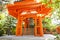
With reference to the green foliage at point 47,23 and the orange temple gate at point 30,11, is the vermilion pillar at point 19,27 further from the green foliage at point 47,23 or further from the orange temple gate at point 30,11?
the green foliage at point 47,23

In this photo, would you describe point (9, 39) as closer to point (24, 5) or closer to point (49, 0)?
point (24, 5)

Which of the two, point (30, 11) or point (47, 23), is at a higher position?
point (30, 11)

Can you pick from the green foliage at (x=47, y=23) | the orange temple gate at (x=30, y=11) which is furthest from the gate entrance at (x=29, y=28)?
the green foliage at (x=47, y=23)

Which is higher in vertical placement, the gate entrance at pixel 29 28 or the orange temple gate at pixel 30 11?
the orange temple gate at pixel 30 11

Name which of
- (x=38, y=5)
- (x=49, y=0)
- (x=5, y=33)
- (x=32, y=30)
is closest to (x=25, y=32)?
(x=32, y=30)

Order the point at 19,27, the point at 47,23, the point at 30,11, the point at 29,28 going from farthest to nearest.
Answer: the point at 47,23
the point at 29,28
the point at 19,27
the point at 30,11

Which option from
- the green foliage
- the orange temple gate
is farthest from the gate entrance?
the green foliage

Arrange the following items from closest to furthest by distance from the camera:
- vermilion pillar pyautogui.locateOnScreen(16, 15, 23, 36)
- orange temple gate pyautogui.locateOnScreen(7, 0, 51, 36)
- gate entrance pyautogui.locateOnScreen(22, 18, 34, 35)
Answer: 1. orange temple gate pyautogui.locateOnScreen(7, 0, 51, 36)
2. vermilion pillar pyautogui.locateOnScreen(16, 15, 23, 36)
3. gate entrance pyautogui.locateOnScreen(22, 18, 34, 35)

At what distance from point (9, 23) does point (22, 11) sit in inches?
Answer: 38.3

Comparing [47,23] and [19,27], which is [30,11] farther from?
[47,23]

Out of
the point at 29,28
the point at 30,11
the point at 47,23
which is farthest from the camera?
the point at 47,23

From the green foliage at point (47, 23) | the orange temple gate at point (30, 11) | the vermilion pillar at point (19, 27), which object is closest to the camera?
Result: the orange temple gate at point (30, 11)

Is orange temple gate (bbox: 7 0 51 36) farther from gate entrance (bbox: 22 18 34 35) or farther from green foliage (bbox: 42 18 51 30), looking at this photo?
green foliage (bbox: 42 18 51 30)

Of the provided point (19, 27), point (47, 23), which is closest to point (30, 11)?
point (19, 27)
